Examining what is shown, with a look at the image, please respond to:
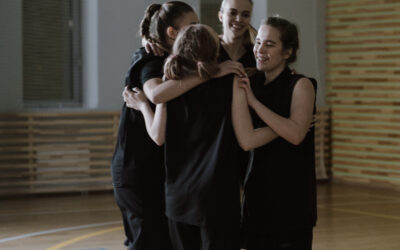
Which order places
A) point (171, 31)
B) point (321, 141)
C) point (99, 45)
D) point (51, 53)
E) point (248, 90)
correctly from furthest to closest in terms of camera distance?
point (321, 141) < point (51, 53) < point (99, 45) < point (171, 31) < point (248, 90)

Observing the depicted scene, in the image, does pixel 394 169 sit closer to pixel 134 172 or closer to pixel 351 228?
pixel 351 228

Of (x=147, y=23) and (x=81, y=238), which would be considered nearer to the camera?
(x=147, y=23)

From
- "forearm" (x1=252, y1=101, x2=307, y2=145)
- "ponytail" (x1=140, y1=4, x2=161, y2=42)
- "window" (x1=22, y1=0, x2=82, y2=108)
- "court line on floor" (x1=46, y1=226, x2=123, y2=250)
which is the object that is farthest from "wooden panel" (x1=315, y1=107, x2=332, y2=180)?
"forearm" (x1=252, y1=101, x2=307, y2=145)

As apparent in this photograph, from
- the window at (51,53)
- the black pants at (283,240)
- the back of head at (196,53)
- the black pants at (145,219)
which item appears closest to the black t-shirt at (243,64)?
the back of head at (196,53)

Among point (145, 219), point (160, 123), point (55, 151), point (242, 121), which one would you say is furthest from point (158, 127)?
point (55, 151)

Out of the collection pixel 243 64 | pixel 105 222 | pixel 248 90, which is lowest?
pixel 105 222

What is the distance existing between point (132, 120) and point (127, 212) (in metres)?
0.43

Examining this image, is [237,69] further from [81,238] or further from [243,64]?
[81,238]

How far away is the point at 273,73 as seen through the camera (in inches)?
106

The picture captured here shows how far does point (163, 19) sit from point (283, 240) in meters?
1.04

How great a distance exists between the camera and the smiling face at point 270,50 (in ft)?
8.66

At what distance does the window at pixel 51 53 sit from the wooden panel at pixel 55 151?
0.46 m

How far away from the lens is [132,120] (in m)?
3.01

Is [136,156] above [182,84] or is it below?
below
